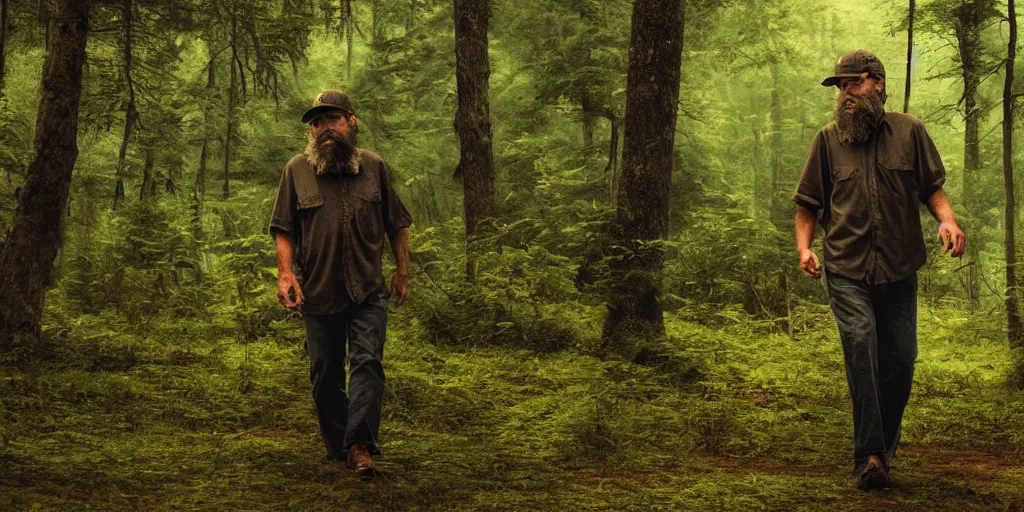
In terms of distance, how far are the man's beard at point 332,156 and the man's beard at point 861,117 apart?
9.37 ft

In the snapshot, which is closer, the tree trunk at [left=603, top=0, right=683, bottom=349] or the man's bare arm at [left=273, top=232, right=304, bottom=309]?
the man's bare arm at [left=273, top=232, right=304, bottom=309]

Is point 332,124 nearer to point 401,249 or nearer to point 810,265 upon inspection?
point 401,249

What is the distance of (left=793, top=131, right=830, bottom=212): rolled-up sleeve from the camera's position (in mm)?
5484

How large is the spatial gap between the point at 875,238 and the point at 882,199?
0.23 meters

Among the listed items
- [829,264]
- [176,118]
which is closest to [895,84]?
[176,118]

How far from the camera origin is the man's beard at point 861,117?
208 inches

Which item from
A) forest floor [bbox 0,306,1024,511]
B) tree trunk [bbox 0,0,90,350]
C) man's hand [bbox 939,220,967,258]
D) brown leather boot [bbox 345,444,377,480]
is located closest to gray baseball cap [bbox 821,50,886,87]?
man's hand [bbox 939,220,967,258]

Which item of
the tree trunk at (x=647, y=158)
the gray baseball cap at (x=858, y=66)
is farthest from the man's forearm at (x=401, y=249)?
the tree trunk at (x=647, y=158)

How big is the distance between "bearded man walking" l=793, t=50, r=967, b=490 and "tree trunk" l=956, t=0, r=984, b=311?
6338mm

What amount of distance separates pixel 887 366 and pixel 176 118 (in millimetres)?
16039

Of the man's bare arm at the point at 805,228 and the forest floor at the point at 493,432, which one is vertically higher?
the man's bare arm at the point at 805,228

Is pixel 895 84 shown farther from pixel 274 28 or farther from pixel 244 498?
pixel 244 498

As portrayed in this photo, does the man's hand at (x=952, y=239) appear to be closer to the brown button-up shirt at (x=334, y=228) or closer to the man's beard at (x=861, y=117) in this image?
the man's beard at (x=861, y=117)

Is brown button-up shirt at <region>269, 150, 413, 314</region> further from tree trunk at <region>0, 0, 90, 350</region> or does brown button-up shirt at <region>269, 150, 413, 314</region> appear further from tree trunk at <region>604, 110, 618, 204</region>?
tree trunk at <region>604, 110, 618, 204</region>
